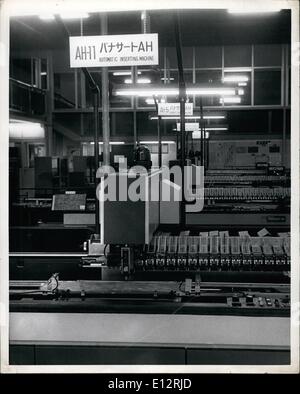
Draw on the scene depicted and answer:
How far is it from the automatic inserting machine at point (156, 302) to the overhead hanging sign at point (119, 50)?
2.61 feet

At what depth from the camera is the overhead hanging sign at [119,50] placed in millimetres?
3373

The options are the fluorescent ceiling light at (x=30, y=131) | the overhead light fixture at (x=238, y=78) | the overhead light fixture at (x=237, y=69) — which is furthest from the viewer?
the fluorescent ceiling light at (x=30, y=131)

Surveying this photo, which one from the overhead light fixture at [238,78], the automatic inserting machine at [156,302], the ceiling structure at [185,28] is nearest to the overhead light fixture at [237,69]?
the overhead light fixture at [238,78]

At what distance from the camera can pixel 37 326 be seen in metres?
3.12

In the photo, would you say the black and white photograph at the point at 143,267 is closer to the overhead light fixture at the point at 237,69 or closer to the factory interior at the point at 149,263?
the factory interior at the point at 149,263

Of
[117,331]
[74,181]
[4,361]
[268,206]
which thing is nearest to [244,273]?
[117,331]

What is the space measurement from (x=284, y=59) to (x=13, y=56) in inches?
338

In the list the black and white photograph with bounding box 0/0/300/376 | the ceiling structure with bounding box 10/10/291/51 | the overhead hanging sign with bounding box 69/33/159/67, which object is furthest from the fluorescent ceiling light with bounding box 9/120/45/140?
the overhead hanging sign with bounding box 69/33/159/67

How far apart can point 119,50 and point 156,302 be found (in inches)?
64.4

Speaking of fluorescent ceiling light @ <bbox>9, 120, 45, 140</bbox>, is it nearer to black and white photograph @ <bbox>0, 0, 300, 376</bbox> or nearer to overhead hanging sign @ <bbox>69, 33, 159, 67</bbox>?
black and white photograph @ <bbox>0, 0, 300, 376</bbox>

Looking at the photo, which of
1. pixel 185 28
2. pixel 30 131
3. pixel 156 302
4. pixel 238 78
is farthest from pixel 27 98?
pixel 156 302

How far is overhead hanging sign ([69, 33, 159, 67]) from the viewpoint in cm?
337

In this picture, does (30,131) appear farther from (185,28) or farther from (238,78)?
(238,78)

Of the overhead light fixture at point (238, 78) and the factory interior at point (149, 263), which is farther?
the overhead light fixture at point (238, 78)
